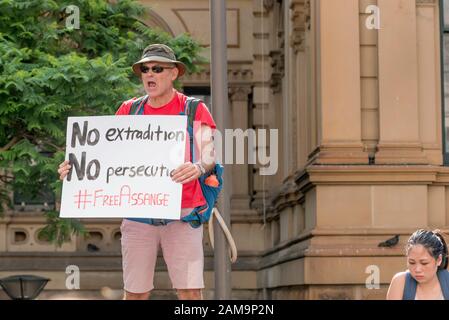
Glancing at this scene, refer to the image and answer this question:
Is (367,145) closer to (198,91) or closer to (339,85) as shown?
(339,85)

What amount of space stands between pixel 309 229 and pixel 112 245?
1036 centimetres

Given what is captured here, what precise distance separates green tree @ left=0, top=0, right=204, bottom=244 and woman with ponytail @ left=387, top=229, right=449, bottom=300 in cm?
985

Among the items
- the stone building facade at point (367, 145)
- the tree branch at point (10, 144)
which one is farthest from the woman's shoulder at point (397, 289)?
the tree branch at point (10, 144)

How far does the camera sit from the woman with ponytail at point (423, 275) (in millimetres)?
7086

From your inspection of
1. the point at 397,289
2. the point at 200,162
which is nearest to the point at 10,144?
the point at 200,162

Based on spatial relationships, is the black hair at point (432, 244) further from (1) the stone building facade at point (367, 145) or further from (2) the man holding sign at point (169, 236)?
(1) the stone building facade at point (367, 145)

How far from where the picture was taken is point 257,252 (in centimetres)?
2620

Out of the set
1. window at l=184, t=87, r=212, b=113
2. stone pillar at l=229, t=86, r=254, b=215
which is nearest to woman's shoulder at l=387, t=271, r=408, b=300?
stone pillar at l=229, t=86, r=254, b=215

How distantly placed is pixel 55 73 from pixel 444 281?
1036 cm

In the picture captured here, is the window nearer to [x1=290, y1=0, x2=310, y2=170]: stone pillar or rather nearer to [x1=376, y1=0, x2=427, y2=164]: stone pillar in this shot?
[x1=290, y1=0, x2=310, y2=170]: stone pillar

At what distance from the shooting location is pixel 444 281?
7.20 m

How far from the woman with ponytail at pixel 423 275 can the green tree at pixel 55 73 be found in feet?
32.3
